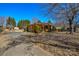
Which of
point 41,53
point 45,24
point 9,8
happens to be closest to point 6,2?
point 9,8

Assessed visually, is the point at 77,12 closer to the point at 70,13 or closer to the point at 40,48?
the point at 70,13

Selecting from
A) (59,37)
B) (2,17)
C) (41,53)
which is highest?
(2,17)

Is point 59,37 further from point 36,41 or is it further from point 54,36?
point 36,41

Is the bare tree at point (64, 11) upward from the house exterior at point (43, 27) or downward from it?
upward

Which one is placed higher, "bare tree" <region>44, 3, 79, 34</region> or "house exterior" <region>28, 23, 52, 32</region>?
"bare tree" <region>44, 3, 79, 34</region>

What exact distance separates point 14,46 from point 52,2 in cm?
66

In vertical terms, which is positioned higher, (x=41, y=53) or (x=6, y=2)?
(x=6, y=2)

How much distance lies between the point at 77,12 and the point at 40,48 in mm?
Answer: 588

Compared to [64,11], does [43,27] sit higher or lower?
lower

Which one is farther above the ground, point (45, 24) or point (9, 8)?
point (9, 8)

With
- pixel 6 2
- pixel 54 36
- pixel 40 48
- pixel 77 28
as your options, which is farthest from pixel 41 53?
pixel 6 2

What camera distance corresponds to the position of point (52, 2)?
9.39 ft

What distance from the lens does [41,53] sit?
113 inches

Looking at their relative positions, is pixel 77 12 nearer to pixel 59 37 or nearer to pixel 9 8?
pixel 59 37
